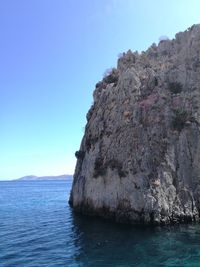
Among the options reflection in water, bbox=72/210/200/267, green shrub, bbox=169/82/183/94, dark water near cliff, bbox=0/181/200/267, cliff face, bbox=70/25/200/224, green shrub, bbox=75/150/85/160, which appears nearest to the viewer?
reflection in water, bbox=72/210/200/267

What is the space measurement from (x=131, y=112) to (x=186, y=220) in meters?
15.8

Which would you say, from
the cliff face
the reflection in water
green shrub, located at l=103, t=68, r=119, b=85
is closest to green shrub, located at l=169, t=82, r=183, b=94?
the cliff face

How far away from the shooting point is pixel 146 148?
145 ft

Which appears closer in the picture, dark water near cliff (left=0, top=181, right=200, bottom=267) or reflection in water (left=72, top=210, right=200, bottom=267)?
reflection in water (left=72, top=210, right=200, bottom=267)

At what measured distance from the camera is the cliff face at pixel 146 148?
41034mm

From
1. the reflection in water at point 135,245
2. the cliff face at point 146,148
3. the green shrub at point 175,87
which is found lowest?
the reflection in water at point 135,245

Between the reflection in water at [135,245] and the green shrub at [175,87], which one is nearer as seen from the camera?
the reflection in water at [135,245]

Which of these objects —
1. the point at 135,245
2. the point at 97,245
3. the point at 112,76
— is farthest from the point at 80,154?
the point at 135,245

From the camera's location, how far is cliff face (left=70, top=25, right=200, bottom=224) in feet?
135

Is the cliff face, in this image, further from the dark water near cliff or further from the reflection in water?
the dark water near cliff

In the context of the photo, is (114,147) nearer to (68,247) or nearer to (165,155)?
(165,155)

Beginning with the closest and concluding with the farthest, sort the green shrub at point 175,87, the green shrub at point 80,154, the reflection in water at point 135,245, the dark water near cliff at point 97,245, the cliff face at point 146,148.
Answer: the reflection in water at point 135,245 → the dark water near cliff at point 97,245 → the cliff face at point 146,148 → the green shrub at point 175,87 → the green shrub at point 80,154

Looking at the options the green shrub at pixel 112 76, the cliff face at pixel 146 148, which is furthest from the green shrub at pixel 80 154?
the green shrub at pixel 112 76

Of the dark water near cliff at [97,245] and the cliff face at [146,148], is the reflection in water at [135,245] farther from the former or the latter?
the cliff face at [146,148]
